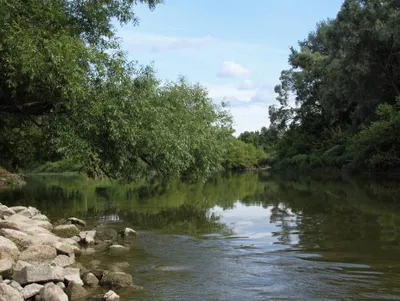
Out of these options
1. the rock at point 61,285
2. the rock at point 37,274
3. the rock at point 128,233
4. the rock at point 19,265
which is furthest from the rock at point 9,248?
the rock at point 128,233

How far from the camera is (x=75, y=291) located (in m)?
7.29

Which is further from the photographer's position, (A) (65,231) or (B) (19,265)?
(A) (65,231)

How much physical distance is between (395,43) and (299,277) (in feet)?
112

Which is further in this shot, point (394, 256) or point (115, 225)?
point (115, 225)

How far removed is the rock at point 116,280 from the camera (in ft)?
26.1

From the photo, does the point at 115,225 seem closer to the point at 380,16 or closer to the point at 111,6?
the point at 111,6

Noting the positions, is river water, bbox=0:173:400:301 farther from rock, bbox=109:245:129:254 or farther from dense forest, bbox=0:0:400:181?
dense forest, bbox=0:0:400:181

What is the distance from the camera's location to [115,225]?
1585 centimetres

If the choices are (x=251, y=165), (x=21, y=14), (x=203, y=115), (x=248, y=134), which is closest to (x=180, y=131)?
(x=21, y=14)

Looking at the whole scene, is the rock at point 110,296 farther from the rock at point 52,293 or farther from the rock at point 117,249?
the rock at point 117,249

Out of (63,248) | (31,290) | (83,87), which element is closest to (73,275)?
(31,290)

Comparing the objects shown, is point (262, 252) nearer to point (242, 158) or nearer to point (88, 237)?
point (88, 237)

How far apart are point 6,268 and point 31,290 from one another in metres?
0.98

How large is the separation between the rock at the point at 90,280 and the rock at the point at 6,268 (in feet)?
4.15
